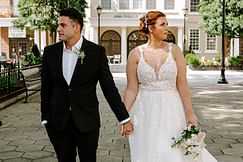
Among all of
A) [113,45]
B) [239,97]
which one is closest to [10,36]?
[113,45]

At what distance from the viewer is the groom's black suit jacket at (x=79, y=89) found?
3.81 metres

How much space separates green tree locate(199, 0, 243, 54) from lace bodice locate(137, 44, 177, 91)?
86.8ft

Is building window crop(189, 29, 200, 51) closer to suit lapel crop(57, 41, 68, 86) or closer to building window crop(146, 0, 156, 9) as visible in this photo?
building window crop(146, 0, 156, 9)

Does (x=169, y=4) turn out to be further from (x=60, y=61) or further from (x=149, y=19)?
(x=60, y=61)

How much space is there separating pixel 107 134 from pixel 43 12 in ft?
72.2

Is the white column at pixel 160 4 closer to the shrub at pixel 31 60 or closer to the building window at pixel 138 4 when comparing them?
the building window at pixel 138 4

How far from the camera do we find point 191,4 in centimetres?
4753

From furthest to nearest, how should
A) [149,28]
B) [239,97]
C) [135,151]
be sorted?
[239,97] → [135,151] → [149,28]

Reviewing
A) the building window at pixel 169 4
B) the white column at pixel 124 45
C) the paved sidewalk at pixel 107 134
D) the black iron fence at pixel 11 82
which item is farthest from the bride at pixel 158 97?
the building window at pixel 169 4

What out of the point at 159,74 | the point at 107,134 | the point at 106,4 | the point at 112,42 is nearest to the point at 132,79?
the point at 159,74

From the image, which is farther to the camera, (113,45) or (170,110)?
(113,45)

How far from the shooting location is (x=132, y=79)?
15.3ft

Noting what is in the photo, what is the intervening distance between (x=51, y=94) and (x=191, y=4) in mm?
44817

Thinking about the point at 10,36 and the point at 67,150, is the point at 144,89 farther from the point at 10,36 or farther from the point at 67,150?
the point at 10,36
